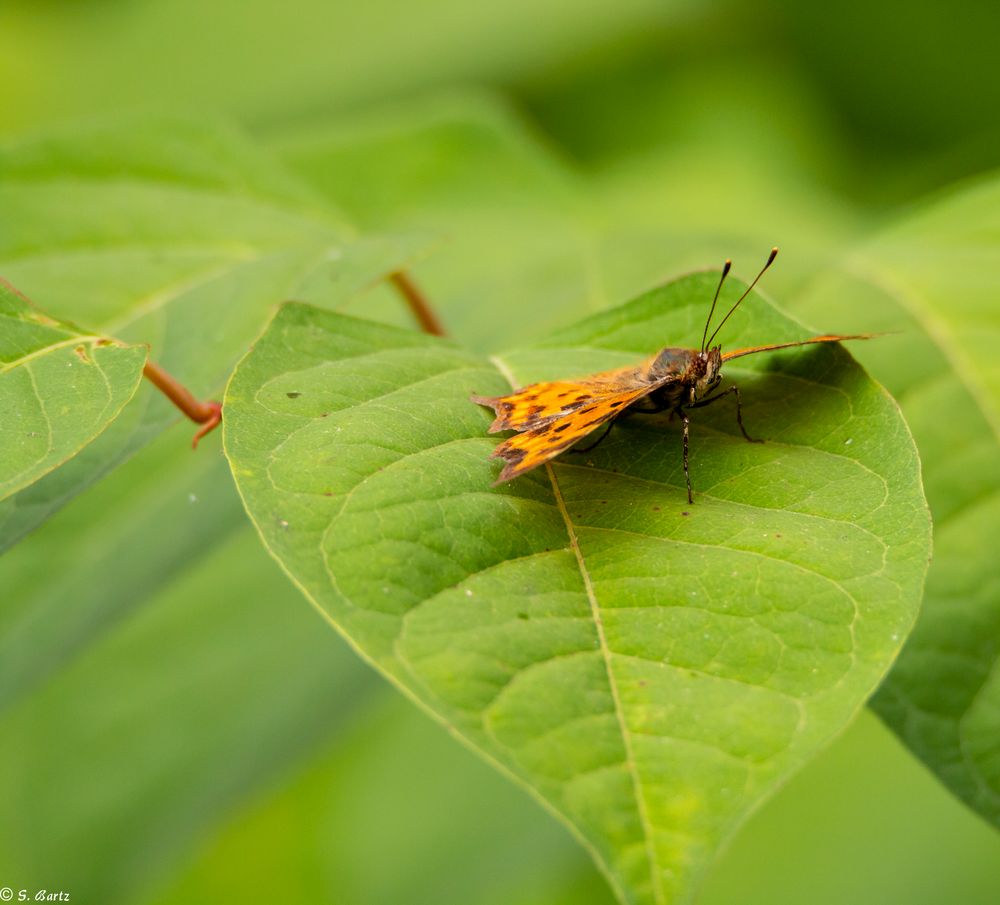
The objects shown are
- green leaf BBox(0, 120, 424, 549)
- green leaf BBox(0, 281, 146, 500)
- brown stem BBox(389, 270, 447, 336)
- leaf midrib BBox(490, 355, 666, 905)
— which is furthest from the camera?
brown stem BBox(389, 270, 447, 336)

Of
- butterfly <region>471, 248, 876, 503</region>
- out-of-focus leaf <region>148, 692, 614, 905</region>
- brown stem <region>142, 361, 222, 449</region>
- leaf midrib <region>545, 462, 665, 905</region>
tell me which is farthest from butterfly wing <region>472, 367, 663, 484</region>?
out-of-focus leaf <region>148, 692, 614, 905</region>

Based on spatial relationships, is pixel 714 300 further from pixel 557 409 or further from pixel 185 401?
pixel 185 401

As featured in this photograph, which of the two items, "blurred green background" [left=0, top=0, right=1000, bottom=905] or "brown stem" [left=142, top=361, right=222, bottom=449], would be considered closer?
"brown stem" [left=142, top=361, right=222, bottom=449]

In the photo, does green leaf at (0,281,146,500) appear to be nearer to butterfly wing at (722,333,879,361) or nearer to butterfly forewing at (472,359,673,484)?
butterfly forewing at (472,359,673,484)

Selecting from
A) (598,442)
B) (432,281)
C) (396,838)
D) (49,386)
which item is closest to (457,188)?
(432,281)

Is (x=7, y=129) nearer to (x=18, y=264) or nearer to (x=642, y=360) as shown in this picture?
(x=18, y=264)

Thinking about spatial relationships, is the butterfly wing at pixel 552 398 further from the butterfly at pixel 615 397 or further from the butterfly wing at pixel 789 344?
the butterfly wing at pixel 789 344
